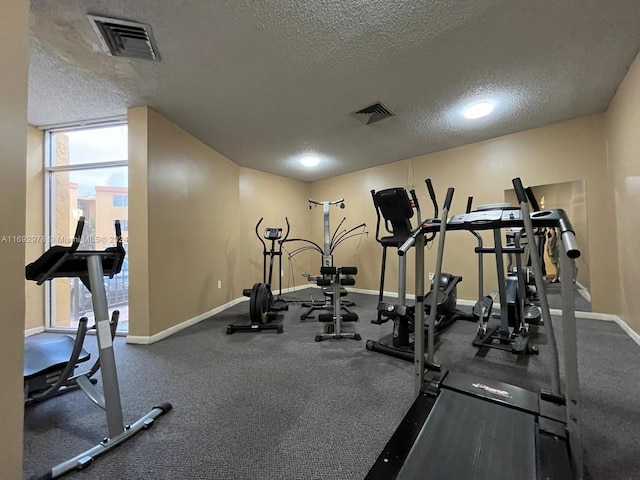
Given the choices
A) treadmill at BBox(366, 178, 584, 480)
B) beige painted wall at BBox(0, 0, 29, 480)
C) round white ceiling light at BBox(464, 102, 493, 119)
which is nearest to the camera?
beige painted wall at BBox(0, 0, 29, 480)

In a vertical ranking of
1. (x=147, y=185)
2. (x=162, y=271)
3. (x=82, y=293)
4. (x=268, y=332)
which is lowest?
(x=268, y=332)

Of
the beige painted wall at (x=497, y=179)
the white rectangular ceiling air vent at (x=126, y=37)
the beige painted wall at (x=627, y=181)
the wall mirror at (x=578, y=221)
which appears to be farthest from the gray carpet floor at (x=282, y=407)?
the white rectangular ceiling air vent at (x=126, y=37)

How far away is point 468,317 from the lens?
11.5ft

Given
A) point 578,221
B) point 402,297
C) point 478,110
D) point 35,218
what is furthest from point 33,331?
point 578,221

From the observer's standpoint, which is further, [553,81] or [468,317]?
[468,317]

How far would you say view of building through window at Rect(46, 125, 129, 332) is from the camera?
3357 mm

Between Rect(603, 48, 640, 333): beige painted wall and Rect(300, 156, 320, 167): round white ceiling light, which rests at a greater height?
Rect(300, 156, 320, 167): round white ceiling light

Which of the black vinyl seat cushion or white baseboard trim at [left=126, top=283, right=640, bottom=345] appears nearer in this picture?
the black vinyl seat cushion

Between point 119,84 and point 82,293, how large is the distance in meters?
2.77

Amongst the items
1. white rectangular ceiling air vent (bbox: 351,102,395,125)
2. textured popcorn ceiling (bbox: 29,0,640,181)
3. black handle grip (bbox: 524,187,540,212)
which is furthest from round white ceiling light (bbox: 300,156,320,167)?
black handle grip (bbox: 524,187,540,212)

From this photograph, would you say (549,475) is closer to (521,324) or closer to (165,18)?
(521,324)

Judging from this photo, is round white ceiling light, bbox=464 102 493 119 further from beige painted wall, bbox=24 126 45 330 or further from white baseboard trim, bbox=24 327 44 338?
white baseboard trim, bbox=24 327 44 338

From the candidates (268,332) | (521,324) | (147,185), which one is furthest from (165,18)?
(521,324)

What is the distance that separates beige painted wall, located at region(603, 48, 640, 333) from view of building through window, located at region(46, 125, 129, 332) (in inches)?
210
